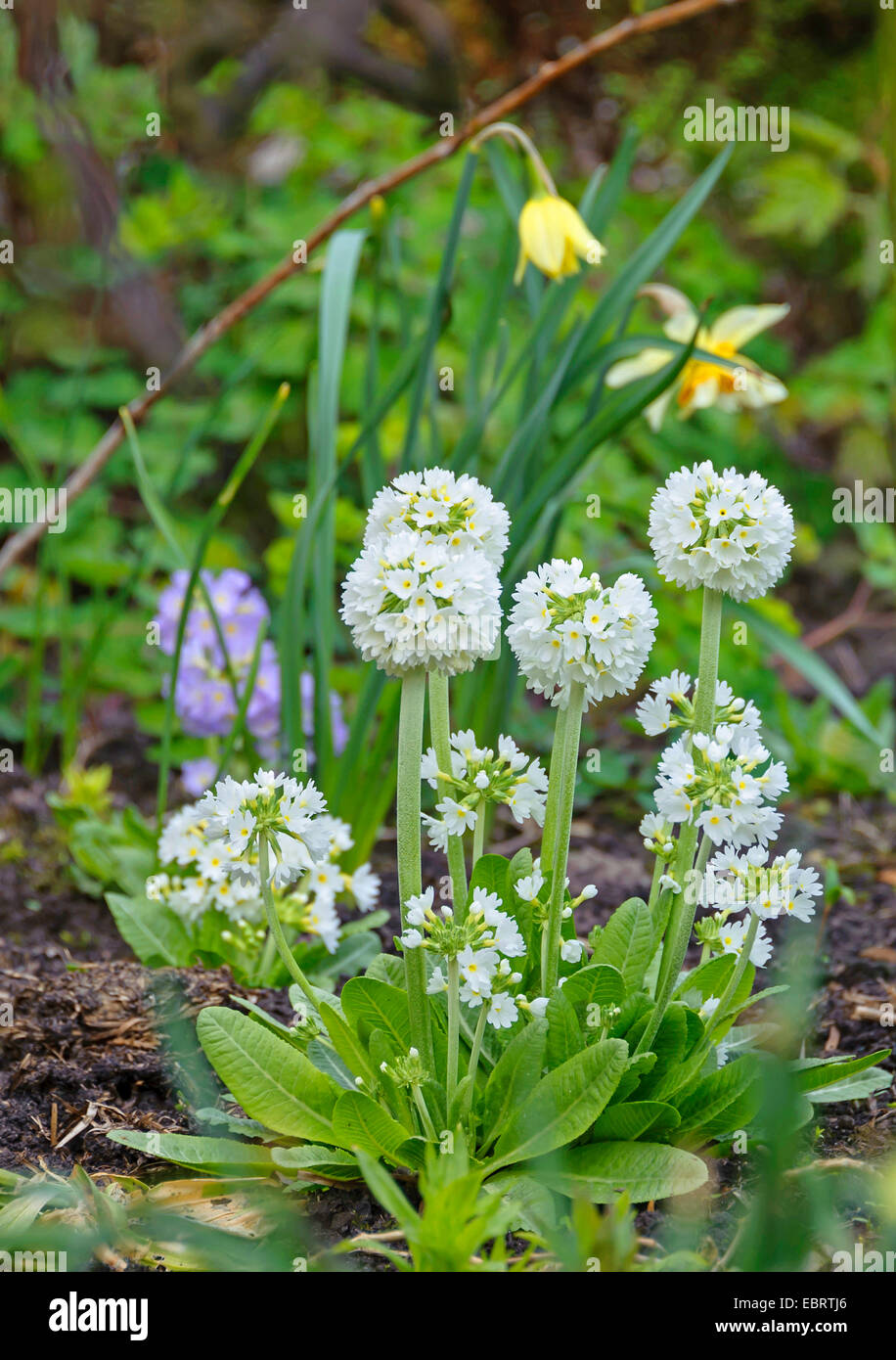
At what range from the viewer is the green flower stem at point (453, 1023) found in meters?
1.09

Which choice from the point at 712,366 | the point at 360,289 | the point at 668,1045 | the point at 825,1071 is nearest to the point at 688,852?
the point at 668,1045

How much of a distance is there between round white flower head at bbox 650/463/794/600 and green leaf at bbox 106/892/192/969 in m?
0.93

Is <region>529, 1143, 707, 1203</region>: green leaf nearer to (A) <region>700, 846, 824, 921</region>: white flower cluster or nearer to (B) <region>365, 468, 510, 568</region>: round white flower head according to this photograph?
(A) <region>700, 846, 824, 921</region>: white flower cluster

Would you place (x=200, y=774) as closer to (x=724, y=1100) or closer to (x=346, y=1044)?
(x=346, y=1044)

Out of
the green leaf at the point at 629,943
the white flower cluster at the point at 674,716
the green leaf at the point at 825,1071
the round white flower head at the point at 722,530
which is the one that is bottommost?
the green leaf at the point at 825,1071

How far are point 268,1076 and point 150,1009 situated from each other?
0.43 metres

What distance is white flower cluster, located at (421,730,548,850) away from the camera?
1114 millimetres

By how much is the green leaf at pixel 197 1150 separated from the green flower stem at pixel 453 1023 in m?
0.22

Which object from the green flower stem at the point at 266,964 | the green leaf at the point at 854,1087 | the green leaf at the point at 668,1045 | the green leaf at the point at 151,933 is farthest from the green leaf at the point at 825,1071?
the green leaf at the point at 151,933

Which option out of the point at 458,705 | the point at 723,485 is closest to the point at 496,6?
the point at 458,705

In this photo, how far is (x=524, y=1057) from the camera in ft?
3.69

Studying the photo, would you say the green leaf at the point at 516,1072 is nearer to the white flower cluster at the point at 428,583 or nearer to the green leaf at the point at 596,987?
the green leaf at the point at 596,987

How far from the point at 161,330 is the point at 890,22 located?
2041mm
